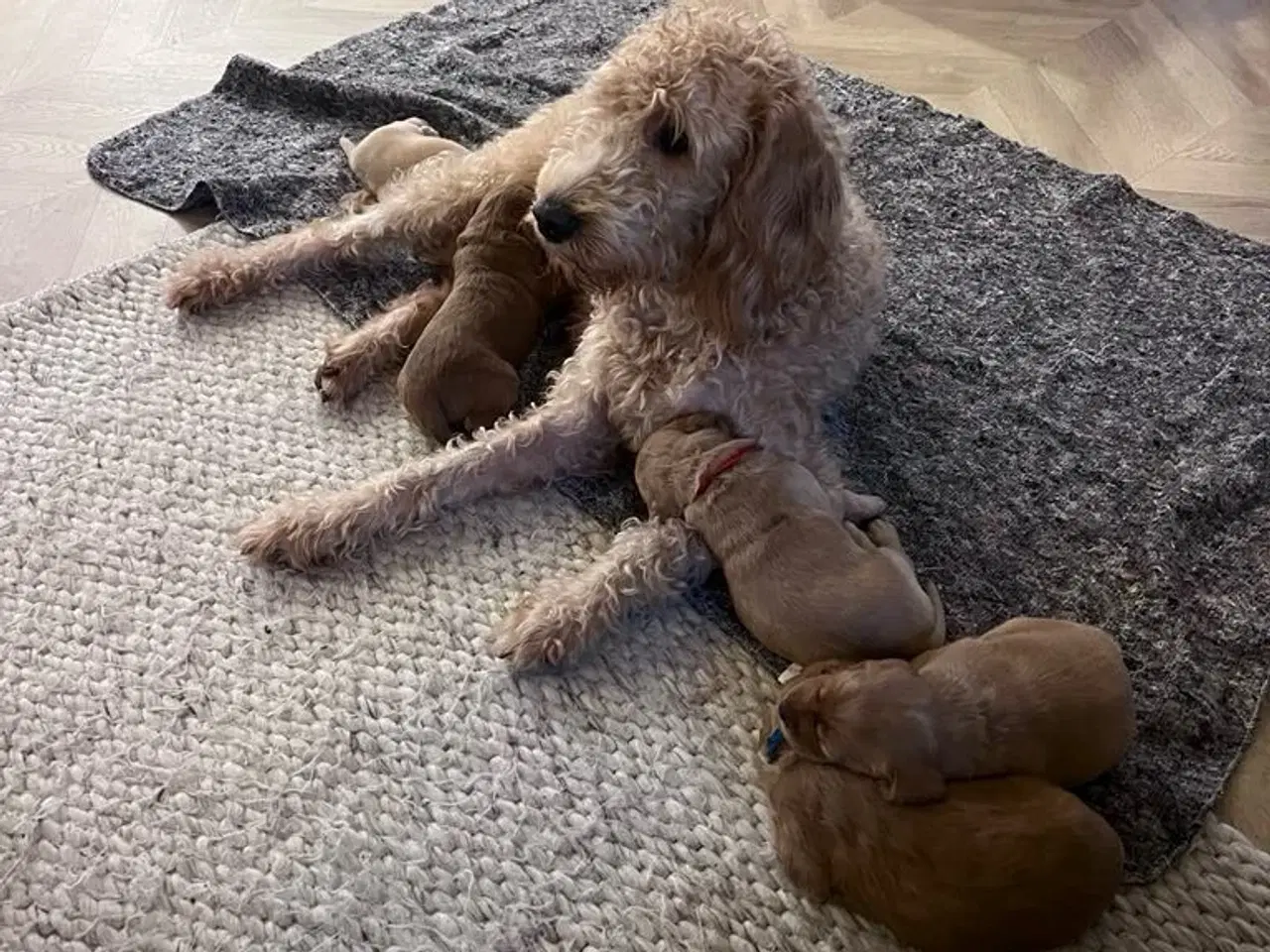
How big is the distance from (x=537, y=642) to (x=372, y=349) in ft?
2.70

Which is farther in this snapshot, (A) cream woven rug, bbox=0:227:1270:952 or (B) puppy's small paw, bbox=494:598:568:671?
(B) puppy's small paw, bbox=494:598:568:671

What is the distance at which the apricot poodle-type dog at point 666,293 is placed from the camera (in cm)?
201

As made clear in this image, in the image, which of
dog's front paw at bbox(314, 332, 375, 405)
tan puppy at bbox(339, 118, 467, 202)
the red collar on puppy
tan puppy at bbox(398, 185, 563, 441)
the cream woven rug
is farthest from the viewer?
tan puppy at bbox(339, 118, 467, 202)

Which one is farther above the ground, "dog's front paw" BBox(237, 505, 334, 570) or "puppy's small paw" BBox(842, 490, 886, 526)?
"puppy's small paw" BBox(842, 490, 886, 526)

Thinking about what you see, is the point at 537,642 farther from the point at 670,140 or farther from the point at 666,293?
the point at 670,140

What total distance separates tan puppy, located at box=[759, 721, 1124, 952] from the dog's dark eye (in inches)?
38.0

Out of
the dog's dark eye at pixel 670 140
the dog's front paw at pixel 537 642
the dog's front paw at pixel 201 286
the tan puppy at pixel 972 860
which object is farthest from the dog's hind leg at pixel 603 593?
the dog's front paw at pixel 201 286

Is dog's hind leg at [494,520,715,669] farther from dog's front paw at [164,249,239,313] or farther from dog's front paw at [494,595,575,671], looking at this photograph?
dog's front paw at [164,249,239,313]

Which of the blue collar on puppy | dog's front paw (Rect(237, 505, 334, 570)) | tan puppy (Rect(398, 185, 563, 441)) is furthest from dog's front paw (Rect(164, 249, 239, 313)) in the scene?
the blue collar on puppy

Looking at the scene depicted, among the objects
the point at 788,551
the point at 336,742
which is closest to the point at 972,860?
the point at 788,551

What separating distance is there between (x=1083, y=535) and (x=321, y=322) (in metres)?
1.62

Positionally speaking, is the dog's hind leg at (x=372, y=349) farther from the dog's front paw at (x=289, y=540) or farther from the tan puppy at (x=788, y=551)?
the tan puppy at (x=788, y=551)

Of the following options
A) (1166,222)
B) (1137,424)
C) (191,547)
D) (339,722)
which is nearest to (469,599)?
(339,722)

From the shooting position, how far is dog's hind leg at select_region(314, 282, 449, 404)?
102 inches
